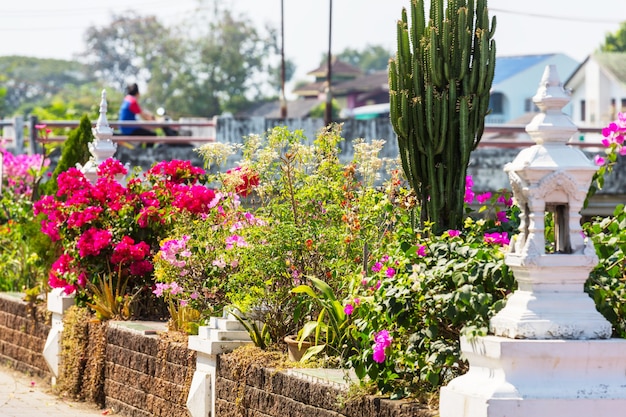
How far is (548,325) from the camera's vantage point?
642 cm

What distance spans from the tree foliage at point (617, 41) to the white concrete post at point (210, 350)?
89266mm

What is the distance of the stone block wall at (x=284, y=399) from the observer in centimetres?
733

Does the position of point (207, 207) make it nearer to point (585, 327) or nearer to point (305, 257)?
point (305, 257)

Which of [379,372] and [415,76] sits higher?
[415,76]

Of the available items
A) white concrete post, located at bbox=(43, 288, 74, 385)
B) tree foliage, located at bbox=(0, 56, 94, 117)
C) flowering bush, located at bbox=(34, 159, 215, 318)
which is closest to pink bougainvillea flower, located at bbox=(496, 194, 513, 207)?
flowering bush, located at bbox=(34, 159, 215, 318)

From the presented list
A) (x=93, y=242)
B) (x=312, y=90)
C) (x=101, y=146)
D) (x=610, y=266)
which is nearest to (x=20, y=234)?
(x=101, y=146)

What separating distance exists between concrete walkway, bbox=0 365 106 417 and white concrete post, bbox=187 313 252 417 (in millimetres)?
1942

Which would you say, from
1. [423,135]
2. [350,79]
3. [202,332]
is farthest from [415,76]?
[350,79]

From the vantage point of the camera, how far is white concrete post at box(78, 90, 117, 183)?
13.8 meters

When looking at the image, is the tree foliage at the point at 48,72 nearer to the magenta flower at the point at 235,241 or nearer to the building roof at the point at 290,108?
the building roof at the point at 290,108

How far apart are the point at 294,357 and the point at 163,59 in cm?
9312

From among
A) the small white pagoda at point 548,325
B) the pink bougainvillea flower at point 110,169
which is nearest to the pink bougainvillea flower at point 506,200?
the small white pagoda at point 548,325

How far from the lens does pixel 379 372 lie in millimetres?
7586

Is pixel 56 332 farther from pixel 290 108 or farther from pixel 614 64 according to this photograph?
pixel 290 108
